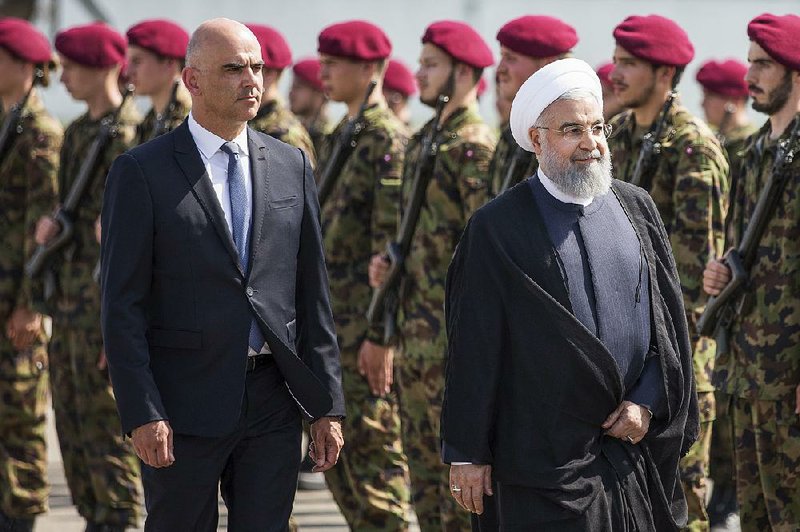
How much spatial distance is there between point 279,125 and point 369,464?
67.7 inches

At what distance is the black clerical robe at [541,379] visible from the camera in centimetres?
441

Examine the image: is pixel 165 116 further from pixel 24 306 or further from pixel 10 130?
pixel 24 306

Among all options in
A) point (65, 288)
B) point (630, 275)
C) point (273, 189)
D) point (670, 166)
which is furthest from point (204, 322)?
point (65, 288)

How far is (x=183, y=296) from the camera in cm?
481

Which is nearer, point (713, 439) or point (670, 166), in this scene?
point (670, 166)

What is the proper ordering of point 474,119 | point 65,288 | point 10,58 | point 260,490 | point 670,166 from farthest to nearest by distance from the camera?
1. point 10,58
2. point 65,288
3. point 474,119
4. point 670,166
5. point 260,490

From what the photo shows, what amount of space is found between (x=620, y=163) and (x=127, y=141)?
255cm

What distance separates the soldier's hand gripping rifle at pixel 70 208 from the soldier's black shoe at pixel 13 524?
1.17 metres

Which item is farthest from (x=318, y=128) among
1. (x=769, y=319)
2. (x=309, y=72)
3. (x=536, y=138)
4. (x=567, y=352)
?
(x=567, y=352)

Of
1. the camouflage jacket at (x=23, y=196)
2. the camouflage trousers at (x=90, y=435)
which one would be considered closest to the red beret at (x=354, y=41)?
the camouflage jacket at (x=23, y=196)

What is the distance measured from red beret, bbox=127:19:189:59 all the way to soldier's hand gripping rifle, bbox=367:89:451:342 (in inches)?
63.4

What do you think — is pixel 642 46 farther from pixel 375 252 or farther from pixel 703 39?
pixel 703 39

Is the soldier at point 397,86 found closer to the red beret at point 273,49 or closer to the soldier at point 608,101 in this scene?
the soldier at point 608,101

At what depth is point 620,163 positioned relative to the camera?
257 inches
